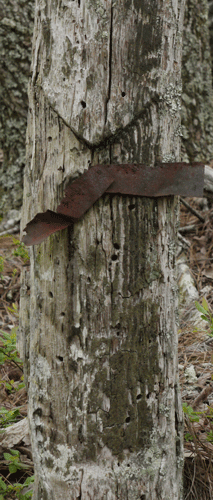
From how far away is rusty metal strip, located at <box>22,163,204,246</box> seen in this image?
1433mm

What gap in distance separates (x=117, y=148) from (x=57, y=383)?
35.4 inches

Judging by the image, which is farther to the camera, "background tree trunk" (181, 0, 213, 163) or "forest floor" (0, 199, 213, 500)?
"background tree trunk" (181, 0, 213, 163)

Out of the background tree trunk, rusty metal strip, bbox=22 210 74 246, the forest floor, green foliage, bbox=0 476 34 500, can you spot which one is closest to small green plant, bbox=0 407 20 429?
the forest floor

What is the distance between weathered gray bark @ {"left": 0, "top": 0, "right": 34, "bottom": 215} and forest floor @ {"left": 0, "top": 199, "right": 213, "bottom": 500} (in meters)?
0.69

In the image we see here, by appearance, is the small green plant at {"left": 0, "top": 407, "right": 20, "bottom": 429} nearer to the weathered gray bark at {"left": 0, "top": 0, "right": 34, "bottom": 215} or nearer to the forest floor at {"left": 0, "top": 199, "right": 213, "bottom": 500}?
the forest floor at {"left": 0, "top": 199, "right": 213, "bottom": 500}

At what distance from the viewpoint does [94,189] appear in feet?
4.73

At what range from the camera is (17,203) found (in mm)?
4719

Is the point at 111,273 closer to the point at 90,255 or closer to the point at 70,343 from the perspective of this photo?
the point at 90,255

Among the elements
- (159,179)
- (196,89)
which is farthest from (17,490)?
(196,89)

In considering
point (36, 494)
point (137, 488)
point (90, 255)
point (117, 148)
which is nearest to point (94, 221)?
Answer: point (90, 255)

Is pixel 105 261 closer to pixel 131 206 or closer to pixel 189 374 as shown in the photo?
pixel 131 206

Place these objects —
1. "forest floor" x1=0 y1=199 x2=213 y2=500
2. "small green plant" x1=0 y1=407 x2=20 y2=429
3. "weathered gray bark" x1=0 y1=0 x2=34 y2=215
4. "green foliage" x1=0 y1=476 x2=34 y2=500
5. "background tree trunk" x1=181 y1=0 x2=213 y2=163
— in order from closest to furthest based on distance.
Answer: "green foliage" x1=0 y1=476 x2=34 y2=500, "forest floor" x1=0 y1=199 x2=213 y2=500, "small green plant" x1=0 y1=407 x2=20 y2=429, "weathered gray bark" x1=0 y1=0 x2=34 y2=215, "background tree trunk" x1=181 y1=0 x2=213 y2=163

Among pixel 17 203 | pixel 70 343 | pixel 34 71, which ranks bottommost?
pixel 70 343

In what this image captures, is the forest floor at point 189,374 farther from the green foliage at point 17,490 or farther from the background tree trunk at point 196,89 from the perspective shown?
the background tree trunk at point 196,89
